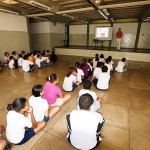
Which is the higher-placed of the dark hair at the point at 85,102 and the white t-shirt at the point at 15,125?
the dark hair at the point at 85,102

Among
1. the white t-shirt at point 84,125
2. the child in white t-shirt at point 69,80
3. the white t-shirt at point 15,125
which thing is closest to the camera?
the white t-shirt at point 84,125

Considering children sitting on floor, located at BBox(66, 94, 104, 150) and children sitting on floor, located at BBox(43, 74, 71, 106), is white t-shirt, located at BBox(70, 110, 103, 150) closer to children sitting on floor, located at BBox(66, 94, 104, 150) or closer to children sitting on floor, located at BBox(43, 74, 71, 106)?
children sitting on floor, located at BBox(66, 94, 104, 150)

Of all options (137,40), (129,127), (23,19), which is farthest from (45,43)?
(129,127)

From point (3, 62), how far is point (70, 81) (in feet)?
17.8

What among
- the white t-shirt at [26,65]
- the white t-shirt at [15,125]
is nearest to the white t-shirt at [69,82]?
the white t-shirt at [15,125]

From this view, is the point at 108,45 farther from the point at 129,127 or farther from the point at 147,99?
the point at 129,127

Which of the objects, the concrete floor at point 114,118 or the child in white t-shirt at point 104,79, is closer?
the concrete floor at point 114,118

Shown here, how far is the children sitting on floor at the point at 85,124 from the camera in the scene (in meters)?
1.28

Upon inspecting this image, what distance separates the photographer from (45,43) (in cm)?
1067

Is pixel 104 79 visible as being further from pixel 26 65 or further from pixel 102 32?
pixel 102 32

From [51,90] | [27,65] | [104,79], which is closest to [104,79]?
[104,79]

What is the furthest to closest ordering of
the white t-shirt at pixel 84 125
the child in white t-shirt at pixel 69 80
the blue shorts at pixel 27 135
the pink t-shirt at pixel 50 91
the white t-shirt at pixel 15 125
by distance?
1. the child in white t-shirt at pixel 69 80
2. the pink t-shirt at pixel 50 91
3. the blue shorts at pixel 27 135
4. the white t-shirt at pixel 15 125
5. the white t-shirt at pixel 84 125

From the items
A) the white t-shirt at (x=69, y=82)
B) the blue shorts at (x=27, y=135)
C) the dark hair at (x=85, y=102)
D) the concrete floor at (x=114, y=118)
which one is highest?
the dark hair at (x=85, y=102)

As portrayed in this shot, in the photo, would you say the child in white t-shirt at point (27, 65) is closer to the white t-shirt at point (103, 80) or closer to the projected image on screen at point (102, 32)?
the white t-shirt at point (103, 80)
